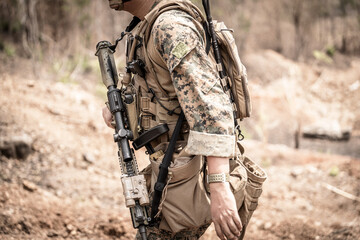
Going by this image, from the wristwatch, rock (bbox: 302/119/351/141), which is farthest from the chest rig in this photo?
rock (bbox: 302/119/351/141)

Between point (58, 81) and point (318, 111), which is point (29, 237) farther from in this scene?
point (318, 111)

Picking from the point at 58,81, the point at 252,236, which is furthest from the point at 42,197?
the point at 58,81

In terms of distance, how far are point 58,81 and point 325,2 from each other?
34.8 ft

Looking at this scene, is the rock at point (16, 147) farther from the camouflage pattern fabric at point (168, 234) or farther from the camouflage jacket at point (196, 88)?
the camouflage jacket at point (196, 88)

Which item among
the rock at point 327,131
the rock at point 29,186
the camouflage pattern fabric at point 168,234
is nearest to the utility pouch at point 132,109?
the camouflage pattern fabric at point 168,234

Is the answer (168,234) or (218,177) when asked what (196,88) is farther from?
(168,234)

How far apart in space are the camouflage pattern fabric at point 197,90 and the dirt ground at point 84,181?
222 cm

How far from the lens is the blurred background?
379cm

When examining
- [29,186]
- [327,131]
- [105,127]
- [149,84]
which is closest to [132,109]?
[149,84]

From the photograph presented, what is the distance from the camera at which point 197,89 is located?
5.02 ft

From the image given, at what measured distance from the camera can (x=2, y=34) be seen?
7.90 metres

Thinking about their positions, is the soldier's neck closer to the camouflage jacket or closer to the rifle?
the camouflage jacket

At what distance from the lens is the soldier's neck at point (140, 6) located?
179 centimetres

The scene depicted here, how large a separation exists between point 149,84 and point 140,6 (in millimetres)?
377
